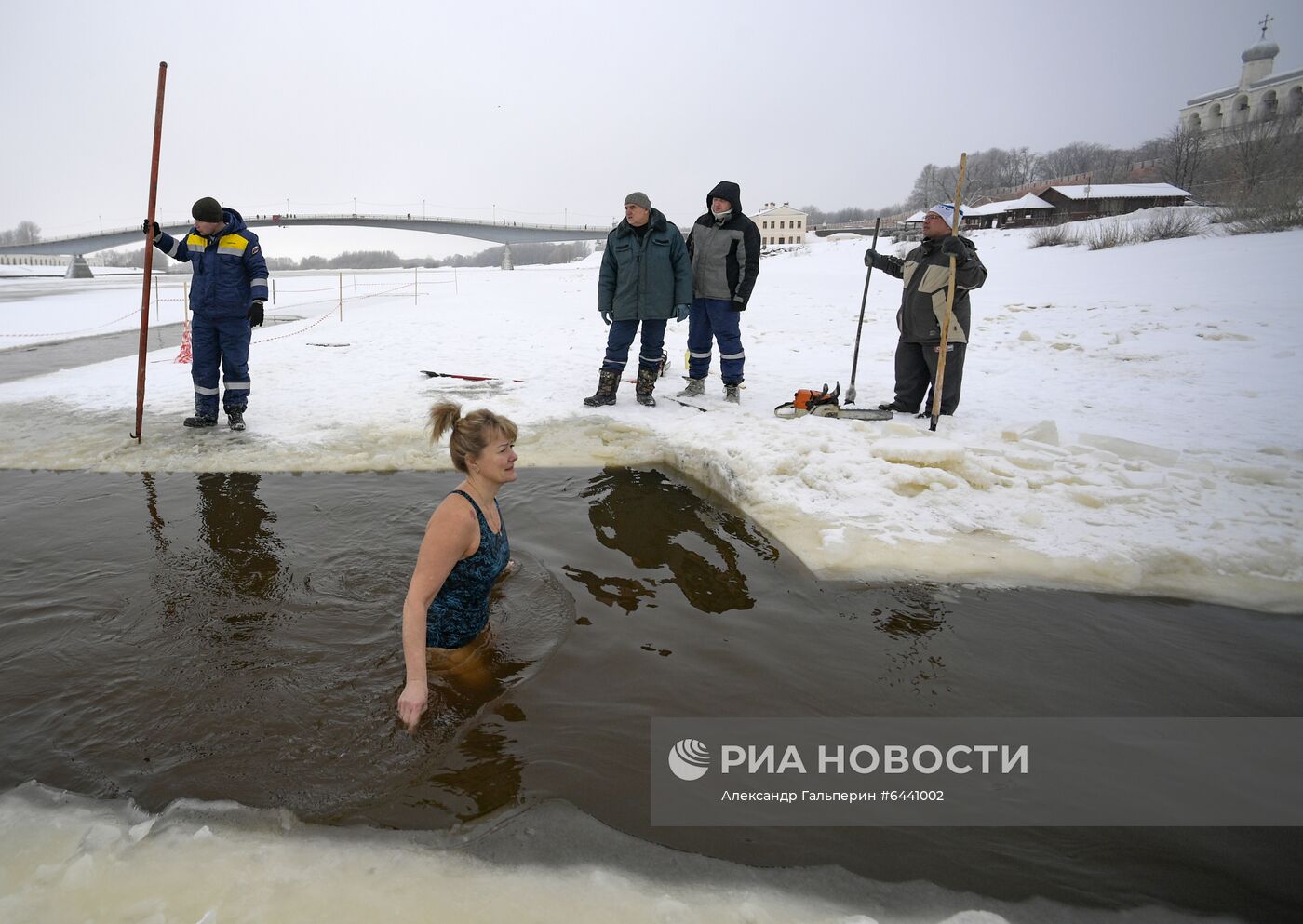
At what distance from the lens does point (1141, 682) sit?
3.06 m

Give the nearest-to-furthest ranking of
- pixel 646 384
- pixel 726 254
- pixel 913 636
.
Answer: pixel 913 636 → pixel 726 254 → pixel 646 384

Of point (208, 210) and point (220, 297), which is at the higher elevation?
point (208, 210)

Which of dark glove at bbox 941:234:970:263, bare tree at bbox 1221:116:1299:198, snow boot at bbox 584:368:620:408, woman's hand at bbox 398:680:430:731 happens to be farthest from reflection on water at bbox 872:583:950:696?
bare tree at bbox 1221:116:1299:198

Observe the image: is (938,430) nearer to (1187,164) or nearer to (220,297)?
(220,297)

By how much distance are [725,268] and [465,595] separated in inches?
212

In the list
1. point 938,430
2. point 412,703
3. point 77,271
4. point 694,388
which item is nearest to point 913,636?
point 412,703

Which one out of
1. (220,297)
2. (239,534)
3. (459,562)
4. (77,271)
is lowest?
(239,534)

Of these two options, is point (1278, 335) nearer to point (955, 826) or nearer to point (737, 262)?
point (737, 262)

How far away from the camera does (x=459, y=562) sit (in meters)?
2.95

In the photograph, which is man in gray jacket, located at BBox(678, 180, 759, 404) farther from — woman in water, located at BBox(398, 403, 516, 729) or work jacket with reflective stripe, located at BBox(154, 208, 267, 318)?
woman in water, located at BBox(398, 403, 516, 729)

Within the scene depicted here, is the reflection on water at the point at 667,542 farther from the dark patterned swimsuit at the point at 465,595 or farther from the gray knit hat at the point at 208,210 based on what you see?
the gray knit hat at the point at 208,210

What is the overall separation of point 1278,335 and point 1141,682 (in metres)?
9.24

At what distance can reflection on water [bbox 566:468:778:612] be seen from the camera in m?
3.86

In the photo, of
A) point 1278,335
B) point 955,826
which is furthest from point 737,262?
point 1278,335
